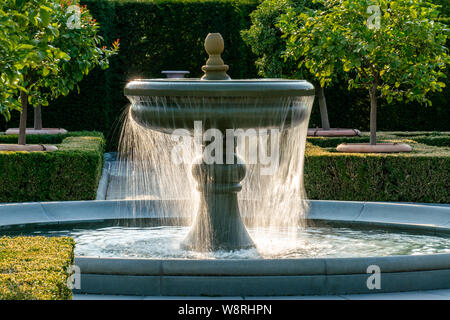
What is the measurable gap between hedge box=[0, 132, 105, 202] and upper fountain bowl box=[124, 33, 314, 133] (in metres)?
4.22

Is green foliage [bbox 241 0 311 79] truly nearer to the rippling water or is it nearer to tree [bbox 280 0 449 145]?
tree [bbox 280 0 449 145]

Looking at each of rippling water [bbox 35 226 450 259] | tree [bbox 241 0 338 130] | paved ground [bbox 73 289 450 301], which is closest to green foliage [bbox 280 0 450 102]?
tree [bbox 241 0 338 130]

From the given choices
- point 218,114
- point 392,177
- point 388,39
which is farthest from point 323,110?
point 218,114

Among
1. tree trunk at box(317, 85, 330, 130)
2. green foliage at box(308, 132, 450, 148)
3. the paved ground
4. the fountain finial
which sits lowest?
the paved ground

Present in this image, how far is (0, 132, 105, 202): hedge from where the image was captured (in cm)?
1010

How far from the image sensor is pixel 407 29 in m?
11.2

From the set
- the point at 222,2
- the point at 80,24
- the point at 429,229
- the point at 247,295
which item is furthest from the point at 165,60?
the point at 247,295

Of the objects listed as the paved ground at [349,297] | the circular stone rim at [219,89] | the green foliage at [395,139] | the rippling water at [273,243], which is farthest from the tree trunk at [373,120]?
the paved ground at [349,297]

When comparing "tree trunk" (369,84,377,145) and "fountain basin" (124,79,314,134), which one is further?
"tree trunk" (369,84,377,145)

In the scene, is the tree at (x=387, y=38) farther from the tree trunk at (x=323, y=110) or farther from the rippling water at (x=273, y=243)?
the rippling water at (x=273, y=243)

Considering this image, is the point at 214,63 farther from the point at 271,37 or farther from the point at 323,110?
the point at 323,110

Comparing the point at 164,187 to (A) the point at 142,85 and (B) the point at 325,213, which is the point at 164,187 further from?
(A) the point at 142,85

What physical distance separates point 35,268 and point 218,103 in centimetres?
210

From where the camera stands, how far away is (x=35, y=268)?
14.5 ft
